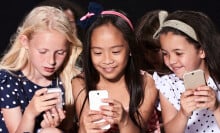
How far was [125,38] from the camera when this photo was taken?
1575 millimetres

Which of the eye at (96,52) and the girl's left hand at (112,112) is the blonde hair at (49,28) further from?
the girl's left hand at (112,112)

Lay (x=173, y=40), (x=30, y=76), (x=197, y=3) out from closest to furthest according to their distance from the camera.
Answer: (x=173, y=40)
(x=30, y=76)
(x=197, y=3)

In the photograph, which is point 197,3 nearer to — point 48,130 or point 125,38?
point 125,38

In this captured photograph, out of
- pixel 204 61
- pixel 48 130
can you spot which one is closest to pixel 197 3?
pixel 204 61

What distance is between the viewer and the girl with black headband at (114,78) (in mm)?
1484

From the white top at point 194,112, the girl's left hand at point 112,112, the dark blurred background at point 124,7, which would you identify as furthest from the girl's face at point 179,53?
the dark blurred background at point 124,7

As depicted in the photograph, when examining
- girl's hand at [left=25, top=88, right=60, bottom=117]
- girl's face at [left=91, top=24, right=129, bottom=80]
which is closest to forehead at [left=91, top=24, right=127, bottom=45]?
girl's face at [left=91, top=24, right=129, bottom=80]

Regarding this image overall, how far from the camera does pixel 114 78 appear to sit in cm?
166

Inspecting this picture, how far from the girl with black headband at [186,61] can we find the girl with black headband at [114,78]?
0.07 m

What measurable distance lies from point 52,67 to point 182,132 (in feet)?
1.50

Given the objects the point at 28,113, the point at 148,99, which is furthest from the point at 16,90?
the point at 148,99

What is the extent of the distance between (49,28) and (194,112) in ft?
1.82

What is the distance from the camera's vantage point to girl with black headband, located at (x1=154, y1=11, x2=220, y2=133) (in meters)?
1.55

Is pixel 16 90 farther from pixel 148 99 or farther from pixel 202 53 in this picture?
pixel 202 53
